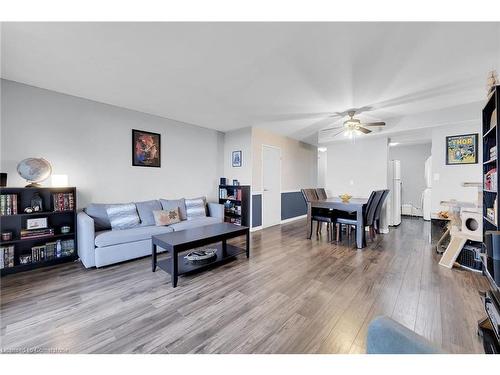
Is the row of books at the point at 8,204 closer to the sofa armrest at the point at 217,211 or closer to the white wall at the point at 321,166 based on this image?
the sofa armrest at the point at 217,211

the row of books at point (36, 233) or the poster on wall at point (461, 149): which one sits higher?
the poster on wall at point (461, 149)

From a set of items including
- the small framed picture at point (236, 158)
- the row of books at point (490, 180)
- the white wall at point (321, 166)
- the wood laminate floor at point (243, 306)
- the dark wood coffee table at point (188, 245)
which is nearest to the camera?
the wood laminate floor at point (243, 306)

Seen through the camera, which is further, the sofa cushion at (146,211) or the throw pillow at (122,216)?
the sofa cushion at (146,211)

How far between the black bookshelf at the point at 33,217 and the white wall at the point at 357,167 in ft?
17.5

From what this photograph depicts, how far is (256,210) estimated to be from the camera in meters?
4.86

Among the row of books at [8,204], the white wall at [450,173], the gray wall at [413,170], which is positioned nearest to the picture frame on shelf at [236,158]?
the row of books at [8,204]

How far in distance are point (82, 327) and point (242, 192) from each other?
3.34 meters

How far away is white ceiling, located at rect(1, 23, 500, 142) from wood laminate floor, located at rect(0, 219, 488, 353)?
2355mm

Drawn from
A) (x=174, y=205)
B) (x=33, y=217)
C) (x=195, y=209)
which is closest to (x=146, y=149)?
(x=174, y=205)

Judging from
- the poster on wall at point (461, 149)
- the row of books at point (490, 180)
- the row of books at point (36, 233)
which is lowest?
the row of books at point (36, 233)

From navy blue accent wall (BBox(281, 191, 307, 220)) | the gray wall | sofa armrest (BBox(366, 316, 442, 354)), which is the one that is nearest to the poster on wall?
the gray wall

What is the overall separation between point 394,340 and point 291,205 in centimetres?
538

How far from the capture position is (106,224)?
123 inches

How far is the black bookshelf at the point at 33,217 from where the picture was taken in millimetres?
2537
